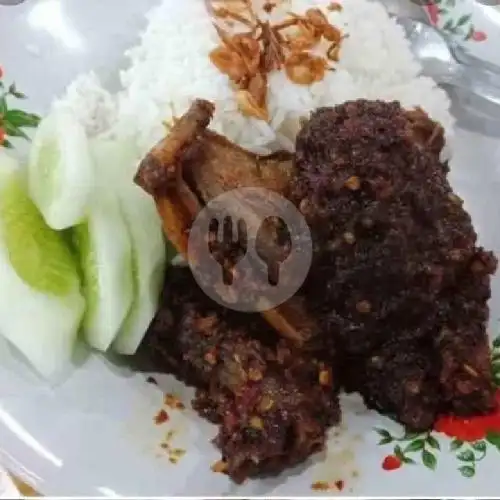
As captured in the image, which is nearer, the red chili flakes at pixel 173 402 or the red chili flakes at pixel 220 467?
the red chili flakes at pixel 220 467

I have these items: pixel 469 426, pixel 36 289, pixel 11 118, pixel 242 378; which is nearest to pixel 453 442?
pixel 469 426

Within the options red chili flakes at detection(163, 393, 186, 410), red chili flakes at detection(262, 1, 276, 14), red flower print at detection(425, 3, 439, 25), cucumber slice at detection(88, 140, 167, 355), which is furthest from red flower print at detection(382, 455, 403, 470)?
red flower print at detection(425, 3, 439, 25)

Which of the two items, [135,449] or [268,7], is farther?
[268,7]

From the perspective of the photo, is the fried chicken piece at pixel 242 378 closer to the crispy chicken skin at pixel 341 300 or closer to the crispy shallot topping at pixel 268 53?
the crispy chicken skin at pixel 341 300

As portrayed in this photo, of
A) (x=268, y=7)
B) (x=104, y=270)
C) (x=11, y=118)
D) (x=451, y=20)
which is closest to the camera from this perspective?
(x=104, y=270)

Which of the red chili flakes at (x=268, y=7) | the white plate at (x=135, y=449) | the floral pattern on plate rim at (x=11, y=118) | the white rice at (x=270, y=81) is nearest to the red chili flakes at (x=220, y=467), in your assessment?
the white plate at (x=135, y=449)

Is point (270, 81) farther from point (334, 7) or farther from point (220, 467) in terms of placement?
point (220, 467)
